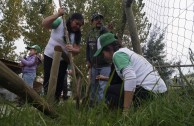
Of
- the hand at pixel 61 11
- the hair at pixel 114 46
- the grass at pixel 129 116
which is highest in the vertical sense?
the hand at pixel 61 11

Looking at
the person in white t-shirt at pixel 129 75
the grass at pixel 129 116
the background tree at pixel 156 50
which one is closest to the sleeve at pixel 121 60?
the person in white t-shirt at pixel 129 75

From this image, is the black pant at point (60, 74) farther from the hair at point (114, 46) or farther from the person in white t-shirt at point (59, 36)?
the hair at point (114, 46)

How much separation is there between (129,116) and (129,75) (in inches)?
35.2

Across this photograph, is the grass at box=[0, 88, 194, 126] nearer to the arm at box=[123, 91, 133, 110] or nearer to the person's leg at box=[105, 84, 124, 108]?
the arm at box=[123, 91, 133, 110]

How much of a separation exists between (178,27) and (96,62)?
205cm

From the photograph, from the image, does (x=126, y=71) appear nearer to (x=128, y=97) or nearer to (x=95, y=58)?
→ (x=128, y=97)

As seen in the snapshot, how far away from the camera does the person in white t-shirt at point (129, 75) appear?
128 inches

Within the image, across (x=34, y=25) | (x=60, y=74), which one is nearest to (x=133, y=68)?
(x=60, y=74)

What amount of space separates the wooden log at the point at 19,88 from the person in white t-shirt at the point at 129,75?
0.85 meters

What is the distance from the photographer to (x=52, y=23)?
4516 mm

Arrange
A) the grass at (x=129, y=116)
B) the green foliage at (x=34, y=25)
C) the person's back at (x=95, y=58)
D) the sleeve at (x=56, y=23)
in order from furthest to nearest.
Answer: the green foliage at (x=34, y=25)
the person's back at (x=95, y=58)
the sleeve at (x=56, y=23)
the grass at (x=129, y=116)

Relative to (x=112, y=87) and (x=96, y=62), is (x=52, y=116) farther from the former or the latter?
(x=96, y=62)

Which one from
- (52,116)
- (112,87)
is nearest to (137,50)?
(112,87)

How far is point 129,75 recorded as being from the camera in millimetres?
3301
